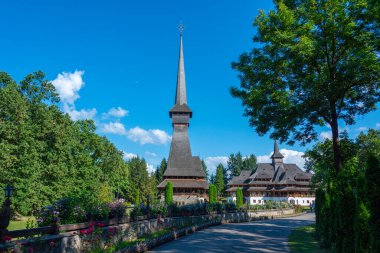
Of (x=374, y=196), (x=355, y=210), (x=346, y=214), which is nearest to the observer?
(x=374, y=196)

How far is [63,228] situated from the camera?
1023 cm

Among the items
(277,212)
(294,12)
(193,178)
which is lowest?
(277,212)

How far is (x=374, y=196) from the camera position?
718cm

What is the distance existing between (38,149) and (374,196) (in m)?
33.9

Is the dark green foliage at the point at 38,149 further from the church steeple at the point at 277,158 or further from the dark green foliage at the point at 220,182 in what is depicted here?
the dark green foliage at the point at 220,182

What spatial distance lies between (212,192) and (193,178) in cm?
702

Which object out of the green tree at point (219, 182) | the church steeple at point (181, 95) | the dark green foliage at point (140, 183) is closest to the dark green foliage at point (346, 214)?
the church steeple at point (181, 95)

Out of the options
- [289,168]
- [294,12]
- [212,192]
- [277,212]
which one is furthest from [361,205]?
[289,168]

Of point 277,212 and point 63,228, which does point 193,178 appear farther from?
point 63,228

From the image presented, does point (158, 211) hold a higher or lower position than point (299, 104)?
lower

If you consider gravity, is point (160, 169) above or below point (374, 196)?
above

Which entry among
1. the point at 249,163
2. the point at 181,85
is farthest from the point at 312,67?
the point at 249,163

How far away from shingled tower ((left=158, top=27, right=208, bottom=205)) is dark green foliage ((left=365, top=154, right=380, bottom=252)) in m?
42.7

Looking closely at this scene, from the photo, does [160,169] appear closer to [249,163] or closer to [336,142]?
[249,163]
